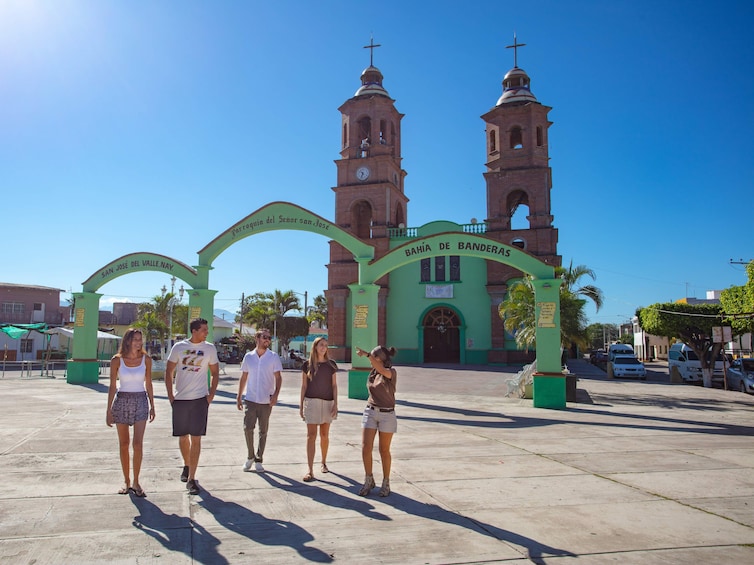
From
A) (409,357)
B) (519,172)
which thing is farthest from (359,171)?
(409,357)

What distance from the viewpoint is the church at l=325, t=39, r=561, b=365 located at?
34.5 metres

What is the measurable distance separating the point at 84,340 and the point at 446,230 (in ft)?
74.7

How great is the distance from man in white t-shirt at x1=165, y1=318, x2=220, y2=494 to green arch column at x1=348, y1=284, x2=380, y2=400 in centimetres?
864

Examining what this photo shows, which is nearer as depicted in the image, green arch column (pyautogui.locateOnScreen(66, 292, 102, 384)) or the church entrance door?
green arch column (pyautogui.locateOnScreen(66, 292, 102, 384))

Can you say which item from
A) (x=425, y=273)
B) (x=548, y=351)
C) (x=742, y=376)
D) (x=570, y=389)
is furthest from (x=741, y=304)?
(x=425, y=273)

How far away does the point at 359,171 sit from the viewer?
37.0 m

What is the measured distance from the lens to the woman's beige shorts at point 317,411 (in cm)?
635

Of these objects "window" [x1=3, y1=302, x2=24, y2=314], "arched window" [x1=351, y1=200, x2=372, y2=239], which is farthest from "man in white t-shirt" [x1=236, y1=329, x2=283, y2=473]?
"window" [x1=3, y1=302, x2=24, y2=314]

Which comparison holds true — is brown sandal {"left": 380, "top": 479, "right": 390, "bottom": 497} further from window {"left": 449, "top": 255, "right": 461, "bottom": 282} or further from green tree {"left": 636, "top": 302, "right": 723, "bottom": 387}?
window {"left": 449, "top": 255, "right": 461, "bottom": 282}

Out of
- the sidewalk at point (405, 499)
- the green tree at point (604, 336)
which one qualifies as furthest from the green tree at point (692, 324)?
the green tree at point (604, 336)

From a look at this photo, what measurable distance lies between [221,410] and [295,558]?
30.8 feet

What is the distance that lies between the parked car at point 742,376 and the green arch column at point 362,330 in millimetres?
15132

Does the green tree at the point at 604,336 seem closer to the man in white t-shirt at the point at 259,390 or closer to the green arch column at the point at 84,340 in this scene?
the green arch column at the point at 84,340

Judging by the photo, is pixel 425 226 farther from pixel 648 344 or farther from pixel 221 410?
pixel 648 344
